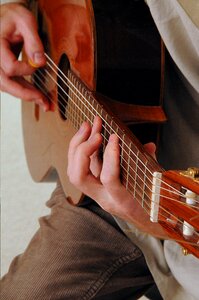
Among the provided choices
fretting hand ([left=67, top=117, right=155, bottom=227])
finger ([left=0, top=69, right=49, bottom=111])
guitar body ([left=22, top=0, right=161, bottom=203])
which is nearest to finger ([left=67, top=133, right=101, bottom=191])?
fretting hand ([left=67, top=117, right=155, bottom=227])

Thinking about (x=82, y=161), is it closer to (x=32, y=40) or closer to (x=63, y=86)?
(x=63, y=86)

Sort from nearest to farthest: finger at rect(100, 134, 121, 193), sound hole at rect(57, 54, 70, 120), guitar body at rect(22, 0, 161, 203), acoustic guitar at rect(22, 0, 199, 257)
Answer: acoustic guitar at rect(22, 0, 199, 257), finger at rect(100, 134, 121, 193), guitar body at rect(22, 0, 161, 203), sound hole at rect(57, 54, 70, 120)

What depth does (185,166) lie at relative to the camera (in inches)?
31.1

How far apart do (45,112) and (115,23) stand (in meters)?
0.31

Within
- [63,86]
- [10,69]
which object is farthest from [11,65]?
[63,86]

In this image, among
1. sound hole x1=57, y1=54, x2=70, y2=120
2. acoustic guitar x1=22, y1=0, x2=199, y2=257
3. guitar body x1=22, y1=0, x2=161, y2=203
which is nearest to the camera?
acoustic guitar x1=22, y1=0, x2=199, y2=257

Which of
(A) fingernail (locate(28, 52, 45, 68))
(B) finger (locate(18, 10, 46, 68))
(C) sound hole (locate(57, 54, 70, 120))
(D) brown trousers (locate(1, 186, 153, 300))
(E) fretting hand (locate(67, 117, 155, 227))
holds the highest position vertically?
(B) finger (locate(18, 10, 46, 68))

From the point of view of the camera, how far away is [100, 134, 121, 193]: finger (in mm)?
655

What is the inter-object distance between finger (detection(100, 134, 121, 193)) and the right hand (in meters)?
0.38

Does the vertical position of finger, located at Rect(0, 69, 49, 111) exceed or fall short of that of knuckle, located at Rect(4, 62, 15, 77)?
it falls short

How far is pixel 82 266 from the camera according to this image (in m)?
0.88

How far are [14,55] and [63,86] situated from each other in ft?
0.50

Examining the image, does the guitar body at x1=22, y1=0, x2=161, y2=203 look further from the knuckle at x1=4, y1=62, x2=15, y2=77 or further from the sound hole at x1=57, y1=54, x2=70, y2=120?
the knuckle at x1=4, y1=62, x2=15, y2=77

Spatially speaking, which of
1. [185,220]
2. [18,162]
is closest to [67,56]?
[185,220]
